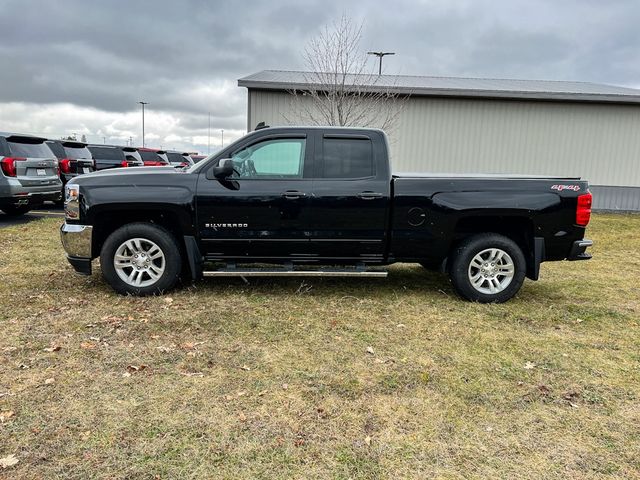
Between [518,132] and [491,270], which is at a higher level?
[518,132]

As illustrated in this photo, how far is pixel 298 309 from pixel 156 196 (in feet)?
6.41

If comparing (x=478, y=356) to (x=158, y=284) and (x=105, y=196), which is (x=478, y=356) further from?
(x=105, y=196)

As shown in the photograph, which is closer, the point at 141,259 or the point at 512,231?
the point at 141,259

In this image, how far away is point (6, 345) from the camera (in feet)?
12.9

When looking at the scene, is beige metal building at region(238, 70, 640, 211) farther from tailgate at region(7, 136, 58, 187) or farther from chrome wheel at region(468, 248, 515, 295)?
chrome wheel at region(468, 248, 515, 295)

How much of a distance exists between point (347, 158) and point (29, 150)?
884 centimetres

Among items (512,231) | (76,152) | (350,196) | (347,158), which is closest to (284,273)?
(350,196)

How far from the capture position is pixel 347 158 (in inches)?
211

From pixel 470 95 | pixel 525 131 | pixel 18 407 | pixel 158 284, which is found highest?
pixel 470 95

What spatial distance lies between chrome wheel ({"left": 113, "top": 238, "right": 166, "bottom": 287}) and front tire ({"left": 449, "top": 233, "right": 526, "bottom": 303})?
3302 mm

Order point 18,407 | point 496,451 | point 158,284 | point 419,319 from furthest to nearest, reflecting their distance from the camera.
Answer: point 158,284 → point 419,319 → point 18,407 → point 496,451

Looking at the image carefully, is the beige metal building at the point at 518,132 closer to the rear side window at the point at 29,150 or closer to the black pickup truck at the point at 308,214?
the rear side window at the point at 29,150

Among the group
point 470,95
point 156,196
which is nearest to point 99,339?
point 156,196

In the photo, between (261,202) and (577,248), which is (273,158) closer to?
(261,202)
